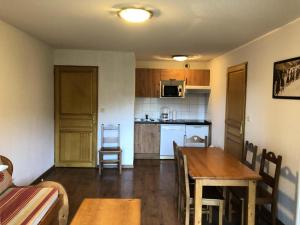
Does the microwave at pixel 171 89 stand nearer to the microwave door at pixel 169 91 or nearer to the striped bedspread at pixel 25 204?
the microwave door at pixel 169 91

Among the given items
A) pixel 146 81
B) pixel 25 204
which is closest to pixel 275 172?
pixel 25 204

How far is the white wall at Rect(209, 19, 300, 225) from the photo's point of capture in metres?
3.09

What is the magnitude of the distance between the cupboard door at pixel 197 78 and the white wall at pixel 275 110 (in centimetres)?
184

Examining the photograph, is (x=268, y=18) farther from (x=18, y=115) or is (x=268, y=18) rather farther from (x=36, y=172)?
(x=36, y=172)

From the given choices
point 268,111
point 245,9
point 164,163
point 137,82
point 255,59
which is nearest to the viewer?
point 245,9

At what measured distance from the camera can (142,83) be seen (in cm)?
688

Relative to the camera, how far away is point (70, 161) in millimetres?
5770

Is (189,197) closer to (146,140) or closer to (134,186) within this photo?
(134,186)

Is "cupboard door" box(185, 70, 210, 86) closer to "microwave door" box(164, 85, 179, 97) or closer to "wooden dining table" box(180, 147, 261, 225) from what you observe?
"microwave door" box(164, 85, 179, 97)

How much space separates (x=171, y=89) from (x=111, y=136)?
74.9 inches

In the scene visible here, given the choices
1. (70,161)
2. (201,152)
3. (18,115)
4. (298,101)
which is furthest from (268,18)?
(70,161)

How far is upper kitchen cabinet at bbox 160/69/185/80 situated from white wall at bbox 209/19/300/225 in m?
1.97

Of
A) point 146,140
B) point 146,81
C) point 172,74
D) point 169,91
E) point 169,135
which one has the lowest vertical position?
point 146,140

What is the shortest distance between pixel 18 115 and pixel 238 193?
2975 millimetres
